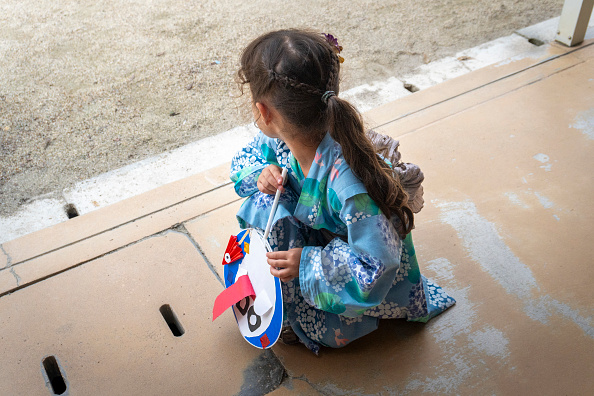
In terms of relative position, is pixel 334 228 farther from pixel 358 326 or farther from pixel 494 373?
pixel 494 373

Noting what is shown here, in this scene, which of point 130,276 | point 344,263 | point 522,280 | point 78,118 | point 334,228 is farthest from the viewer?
point 78,118

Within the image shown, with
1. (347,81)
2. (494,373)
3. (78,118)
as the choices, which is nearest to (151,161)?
(78,118)

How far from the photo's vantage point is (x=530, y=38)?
116 inches

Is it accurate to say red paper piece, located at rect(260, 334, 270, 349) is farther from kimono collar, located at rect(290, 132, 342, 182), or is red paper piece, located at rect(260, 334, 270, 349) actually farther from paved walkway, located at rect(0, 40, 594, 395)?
kimono collar, located at rect(290, 132, 342, 182)

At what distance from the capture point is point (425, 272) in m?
1.76

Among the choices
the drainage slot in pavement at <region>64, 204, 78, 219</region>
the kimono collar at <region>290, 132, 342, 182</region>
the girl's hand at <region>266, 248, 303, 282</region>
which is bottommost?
the drainage slot in pavement at <region>64, 204, 78, 219</region>

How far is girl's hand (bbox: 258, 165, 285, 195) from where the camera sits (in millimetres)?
1449

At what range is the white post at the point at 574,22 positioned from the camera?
2668 millimetres

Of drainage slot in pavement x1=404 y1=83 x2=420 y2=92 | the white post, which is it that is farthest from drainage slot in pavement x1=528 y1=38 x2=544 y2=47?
drainage slot in pavement x1=404 y1=83 x2=420 y2=92

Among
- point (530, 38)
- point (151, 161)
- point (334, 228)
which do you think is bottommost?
point (151, 161)

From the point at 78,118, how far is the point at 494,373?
226cm

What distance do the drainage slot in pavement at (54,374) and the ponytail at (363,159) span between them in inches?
41.4

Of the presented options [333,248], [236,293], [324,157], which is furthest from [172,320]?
[324,157]

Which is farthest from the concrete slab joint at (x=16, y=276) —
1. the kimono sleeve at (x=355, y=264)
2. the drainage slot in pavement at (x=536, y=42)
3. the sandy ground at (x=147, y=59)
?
the drainage slot in pavement at (x=536, y=42)
